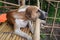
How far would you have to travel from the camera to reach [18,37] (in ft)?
5.67

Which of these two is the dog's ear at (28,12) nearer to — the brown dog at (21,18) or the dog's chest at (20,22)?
the brown dog at (21,18)

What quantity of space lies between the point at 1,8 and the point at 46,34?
1.04m

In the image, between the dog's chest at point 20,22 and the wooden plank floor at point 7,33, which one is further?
the dog's chest at point 20,22

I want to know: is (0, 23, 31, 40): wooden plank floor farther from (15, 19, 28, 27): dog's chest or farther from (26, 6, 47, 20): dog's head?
(26, 6, 47, 20): dog's head

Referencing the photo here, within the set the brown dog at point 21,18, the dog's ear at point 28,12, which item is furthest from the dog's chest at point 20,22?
the dog's ear at point 28,12

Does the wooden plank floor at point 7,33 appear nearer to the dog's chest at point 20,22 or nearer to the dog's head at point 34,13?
the dog's chest at point 20,22

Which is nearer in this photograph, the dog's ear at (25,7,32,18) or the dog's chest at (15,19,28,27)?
the dog's ear at (25,7,32,18)

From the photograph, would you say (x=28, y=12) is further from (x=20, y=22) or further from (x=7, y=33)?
(x=7, y=33)

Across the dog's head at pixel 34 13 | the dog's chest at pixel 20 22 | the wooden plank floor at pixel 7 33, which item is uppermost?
the dog's head at pixel 34 13

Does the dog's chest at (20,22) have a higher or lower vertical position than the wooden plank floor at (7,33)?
higher

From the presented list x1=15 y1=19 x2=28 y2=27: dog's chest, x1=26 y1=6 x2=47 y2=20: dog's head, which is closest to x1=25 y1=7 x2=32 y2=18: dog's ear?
x1=26 y1=6 x2=47 y2=20: dog's head

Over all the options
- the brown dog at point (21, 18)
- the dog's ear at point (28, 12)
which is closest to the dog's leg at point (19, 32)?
the brown dog at point (21, 18)

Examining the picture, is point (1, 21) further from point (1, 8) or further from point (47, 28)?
point (47, 28)

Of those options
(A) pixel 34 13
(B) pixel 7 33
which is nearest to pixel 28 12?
(A) pixel 34 13
